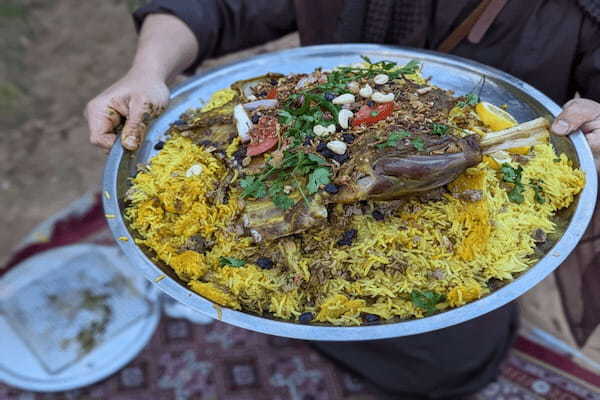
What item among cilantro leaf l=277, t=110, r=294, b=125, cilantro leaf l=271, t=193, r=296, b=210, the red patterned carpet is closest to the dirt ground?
the red patterned carpet

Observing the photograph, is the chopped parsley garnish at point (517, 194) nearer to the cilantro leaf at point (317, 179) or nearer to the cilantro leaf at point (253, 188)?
the cilantro leaf at point (317, 179)

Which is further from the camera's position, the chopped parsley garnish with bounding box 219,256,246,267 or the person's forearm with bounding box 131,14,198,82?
the person's forearm with bounding box 131,14,198,82

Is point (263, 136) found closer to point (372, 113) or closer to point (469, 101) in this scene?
point (372, 113)

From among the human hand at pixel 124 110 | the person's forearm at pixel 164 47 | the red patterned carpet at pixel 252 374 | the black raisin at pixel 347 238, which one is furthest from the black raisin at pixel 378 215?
the red patterned carpet at pixel 252 374

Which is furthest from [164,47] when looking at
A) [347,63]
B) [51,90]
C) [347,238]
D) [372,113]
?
[51,90]

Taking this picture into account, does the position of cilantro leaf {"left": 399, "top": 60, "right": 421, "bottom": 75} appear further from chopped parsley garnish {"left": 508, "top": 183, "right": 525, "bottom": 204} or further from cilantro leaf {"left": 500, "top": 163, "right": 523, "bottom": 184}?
chopped parsley garnish {"left": 508, "top": 183, "right": 525, "bottom": 204}

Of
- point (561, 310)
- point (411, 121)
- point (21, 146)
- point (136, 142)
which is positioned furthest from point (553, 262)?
point (21, 146)

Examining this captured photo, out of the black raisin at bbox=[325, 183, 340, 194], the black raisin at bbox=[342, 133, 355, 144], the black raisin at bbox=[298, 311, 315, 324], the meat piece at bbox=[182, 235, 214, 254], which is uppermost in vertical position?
the black raisin at bbox=[342, 133, 355, 144]
